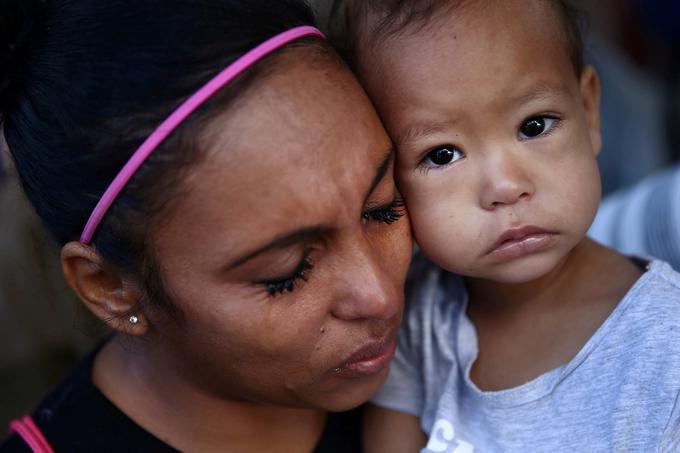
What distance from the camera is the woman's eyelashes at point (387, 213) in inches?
57.4

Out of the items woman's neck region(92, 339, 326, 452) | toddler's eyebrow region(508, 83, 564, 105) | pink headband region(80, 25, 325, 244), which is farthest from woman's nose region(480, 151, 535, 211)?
woman's neck region(92, 339, 326, 452)

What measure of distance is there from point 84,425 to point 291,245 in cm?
67

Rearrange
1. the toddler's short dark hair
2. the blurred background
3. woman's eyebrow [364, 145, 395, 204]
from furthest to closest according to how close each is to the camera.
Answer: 1. the blurred background
2. the toddler's short dark hair
3. woman's eyebrow [364, 145, 395, 204]

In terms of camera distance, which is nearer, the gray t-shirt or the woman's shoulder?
the gray t-shirt

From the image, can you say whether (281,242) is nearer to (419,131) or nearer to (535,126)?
(419,131)

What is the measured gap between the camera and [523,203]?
1.48 metres

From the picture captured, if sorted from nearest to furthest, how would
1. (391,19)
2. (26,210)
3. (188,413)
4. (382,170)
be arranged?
1. (382,170)
2. (391,19)
3. (188,413)
4. (26,210)

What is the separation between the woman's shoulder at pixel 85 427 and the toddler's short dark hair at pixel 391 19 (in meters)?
0.92

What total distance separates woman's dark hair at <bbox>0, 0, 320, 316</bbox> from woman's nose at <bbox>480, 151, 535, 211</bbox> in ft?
1.39

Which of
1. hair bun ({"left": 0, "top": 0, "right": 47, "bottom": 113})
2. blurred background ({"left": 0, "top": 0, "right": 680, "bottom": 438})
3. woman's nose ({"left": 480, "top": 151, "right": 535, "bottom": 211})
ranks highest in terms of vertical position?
hair bun ({"left": 0, "top": 0, "right": 47, "bottom": 113})

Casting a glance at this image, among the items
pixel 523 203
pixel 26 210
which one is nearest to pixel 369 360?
pixel 523 203

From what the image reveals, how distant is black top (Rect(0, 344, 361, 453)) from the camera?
159cm

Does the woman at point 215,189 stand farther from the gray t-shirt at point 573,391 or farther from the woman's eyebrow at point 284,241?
the gray t-shirt at point 573,391

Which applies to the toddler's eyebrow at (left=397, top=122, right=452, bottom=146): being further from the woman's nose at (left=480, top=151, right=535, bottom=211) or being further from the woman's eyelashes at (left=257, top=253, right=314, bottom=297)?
the woman's eyelashes at (left=257, top=253, right=314, bottom=297)
